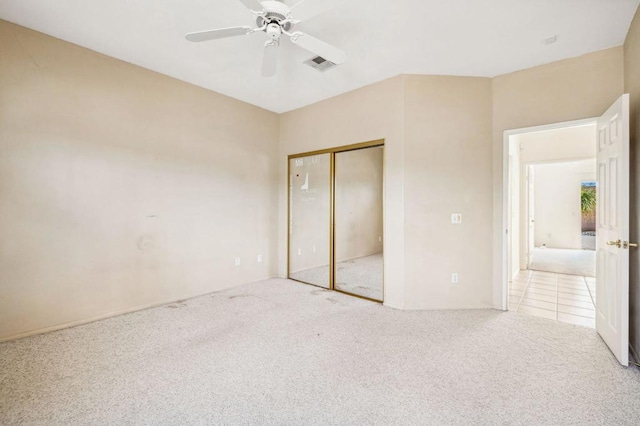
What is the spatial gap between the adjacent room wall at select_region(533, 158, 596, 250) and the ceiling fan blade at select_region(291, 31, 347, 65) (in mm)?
8154

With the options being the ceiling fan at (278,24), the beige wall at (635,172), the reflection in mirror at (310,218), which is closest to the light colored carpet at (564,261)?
the beige wall at (635,172)

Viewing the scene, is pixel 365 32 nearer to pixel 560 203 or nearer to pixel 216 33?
pixel 216 33

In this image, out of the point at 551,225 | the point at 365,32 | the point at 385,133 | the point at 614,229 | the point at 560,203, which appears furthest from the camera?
the point at 551,225

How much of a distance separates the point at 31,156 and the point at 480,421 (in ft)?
13.8

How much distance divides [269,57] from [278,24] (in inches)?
12.6

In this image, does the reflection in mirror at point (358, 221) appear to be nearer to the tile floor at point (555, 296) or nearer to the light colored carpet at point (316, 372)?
the light colored carpet at point (316, 372)

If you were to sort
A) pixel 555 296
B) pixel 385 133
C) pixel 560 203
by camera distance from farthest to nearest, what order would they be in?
pixel 560 203 → pixel 555 296 → pixel 385 133

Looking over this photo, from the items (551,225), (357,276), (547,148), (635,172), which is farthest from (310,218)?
(551,225)

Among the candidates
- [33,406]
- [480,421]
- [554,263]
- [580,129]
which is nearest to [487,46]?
[480,421]

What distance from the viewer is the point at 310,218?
465 cm

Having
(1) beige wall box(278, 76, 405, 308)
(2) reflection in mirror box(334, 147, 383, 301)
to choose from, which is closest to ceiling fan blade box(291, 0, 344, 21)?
(1) beige wall box(278, 76, 405, 308)

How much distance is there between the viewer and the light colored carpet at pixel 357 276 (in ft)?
12.8

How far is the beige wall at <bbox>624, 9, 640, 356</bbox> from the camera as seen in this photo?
230cm

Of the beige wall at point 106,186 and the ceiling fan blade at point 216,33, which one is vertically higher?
the ceiling fan blade at point 216,33
